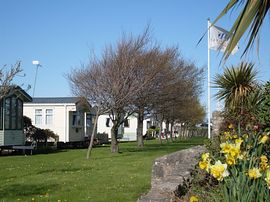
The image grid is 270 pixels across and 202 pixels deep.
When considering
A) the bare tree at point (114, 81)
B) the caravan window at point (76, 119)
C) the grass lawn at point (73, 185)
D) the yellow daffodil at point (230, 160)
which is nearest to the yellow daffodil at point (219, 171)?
the yellow daffodil at point (230, 160)

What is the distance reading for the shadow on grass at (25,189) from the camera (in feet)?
33.6

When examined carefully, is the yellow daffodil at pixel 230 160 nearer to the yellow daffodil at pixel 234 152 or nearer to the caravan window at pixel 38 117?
the yellow daffodil at pixel 234 152

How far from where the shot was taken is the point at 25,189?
11.1 m

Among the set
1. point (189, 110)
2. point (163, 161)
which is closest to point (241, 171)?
point (163, 161)

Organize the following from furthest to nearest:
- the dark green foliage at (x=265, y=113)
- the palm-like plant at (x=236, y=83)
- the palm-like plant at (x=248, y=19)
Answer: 1. the palm-like plant at (x=236, y=83)
2. the dark green foliage at (x=265, y=113)
3. the palm-like plant at (x=248, y=19)

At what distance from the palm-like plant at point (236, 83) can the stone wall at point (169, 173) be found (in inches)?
239

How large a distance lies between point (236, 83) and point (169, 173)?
8.29 m

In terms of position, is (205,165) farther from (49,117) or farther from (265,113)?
(49,117)

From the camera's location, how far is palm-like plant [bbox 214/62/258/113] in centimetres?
1461

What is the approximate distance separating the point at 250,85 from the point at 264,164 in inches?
452

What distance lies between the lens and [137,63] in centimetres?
2706

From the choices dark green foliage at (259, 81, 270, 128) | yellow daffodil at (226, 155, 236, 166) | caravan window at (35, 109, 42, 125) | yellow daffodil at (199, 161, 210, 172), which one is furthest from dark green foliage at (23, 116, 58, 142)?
yellow daffodil at (226, 155, 236, 166)

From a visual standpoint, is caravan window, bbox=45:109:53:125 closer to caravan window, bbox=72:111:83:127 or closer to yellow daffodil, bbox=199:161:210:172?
caravan window, bbox=72:111:83:127

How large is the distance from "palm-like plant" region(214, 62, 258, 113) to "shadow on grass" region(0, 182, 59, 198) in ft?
20.5
